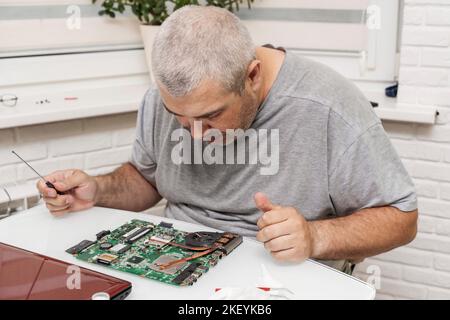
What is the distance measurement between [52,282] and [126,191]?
1.79 ft

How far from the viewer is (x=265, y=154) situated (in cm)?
129

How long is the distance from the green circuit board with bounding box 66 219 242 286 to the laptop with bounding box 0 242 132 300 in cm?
7

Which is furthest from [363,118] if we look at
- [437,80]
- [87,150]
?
[87,150]

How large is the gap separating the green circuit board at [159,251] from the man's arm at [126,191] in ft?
0.73

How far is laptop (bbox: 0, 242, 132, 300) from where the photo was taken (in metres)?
0.93

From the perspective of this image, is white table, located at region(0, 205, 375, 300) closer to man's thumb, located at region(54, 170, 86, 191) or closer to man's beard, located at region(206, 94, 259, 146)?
man's thumb, located at region(54, 170, 86, 191)

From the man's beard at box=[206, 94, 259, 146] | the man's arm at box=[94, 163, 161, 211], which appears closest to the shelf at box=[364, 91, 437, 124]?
the man's beard at box=[206, 94, 259, 146]

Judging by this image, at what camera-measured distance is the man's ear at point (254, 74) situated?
1.15 meters

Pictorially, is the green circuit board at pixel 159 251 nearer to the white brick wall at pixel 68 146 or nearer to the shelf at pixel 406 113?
the white brick wall at pixel 68 146

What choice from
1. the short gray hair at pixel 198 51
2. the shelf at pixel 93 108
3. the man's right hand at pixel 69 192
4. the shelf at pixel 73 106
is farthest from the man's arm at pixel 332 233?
the shelf at pixel 73 106

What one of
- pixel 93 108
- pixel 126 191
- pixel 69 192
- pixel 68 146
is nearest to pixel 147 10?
pixel 93 108

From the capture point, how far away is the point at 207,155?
1.36 m

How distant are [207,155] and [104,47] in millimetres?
797
